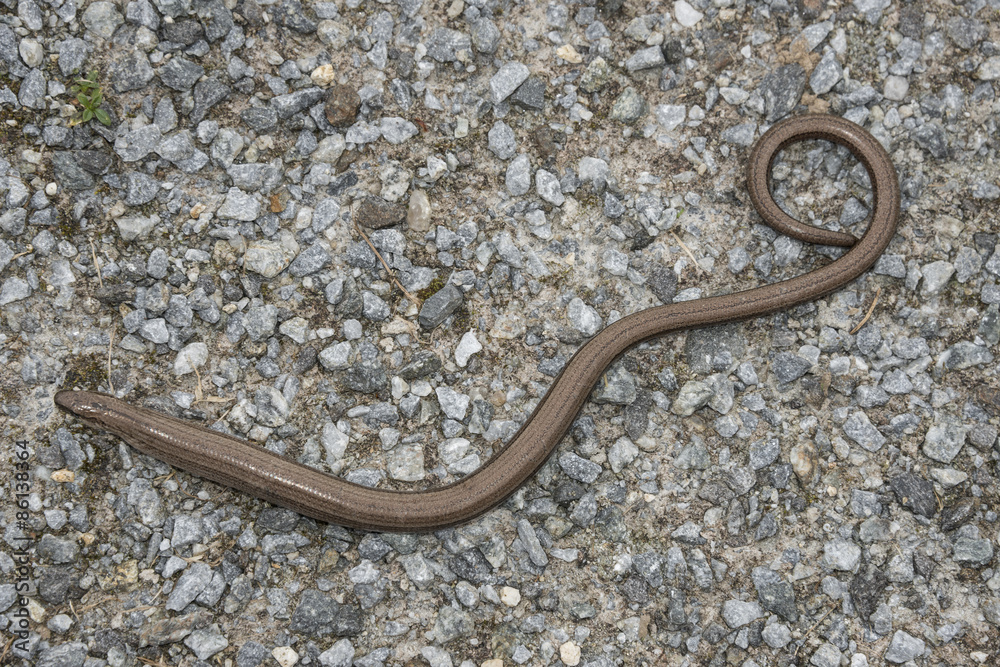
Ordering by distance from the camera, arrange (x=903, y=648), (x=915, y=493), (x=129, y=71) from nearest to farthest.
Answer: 1. (x=903, y=648)
2. (x=915, y=493)
3. (x=129, y=71)

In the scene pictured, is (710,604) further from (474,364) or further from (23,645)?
(23,645)

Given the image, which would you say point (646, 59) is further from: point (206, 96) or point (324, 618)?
point (324, 618)

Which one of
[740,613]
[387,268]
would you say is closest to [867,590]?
[740,613]

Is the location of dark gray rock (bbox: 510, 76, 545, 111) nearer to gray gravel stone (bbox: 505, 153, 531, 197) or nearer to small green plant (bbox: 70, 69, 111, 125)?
gray gravel stone (bbox: 505, 153, 531, 197)

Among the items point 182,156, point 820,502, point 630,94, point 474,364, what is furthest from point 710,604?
point 182,156

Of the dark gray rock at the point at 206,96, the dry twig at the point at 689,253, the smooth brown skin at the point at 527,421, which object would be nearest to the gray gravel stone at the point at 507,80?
the dry twig at the point at 689,253

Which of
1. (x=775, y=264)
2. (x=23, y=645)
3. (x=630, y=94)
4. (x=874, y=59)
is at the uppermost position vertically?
(x=874, y=59)
